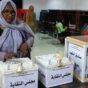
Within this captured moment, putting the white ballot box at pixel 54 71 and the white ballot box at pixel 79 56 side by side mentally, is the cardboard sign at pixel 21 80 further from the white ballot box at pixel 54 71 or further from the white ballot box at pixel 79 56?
the white ballot box at pixel 79 56

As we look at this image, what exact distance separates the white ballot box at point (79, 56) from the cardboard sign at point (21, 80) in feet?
1.14

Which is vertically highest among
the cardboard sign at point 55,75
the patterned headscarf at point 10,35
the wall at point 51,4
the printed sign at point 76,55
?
the wall at point 51,4

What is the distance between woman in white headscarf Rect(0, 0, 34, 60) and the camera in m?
1.40

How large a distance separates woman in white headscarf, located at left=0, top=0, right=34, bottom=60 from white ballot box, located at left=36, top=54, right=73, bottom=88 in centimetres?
34

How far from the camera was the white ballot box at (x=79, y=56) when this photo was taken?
116 cm

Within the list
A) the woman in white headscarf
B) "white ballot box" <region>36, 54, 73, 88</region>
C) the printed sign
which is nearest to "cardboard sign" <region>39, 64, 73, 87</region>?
"white ballot box" <region>36, 54, 73, 88</region>

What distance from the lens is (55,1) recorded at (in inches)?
428

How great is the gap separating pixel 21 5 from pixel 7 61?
376 inches

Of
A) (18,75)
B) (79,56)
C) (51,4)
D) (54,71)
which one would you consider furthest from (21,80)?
(51,4)

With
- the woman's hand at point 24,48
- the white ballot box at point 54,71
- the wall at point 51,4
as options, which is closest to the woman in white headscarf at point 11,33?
the woman's hand at point 24,48

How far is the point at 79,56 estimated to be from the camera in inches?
47.1

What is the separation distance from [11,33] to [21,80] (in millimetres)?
563

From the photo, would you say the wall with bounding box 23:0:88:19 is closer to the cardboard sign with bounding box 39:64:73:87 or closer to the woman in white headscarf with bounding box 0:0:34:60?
the woman in white headscarf with bounding box 0:0:34:60

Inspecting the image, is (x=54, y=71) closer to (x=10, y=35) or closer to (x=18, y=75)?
(x=18, y=75)
